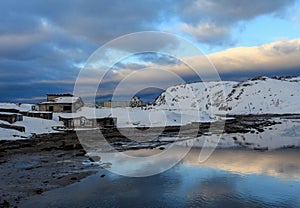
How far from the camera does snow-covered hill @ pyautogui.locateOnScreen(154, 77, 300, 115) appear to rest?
10769 cm

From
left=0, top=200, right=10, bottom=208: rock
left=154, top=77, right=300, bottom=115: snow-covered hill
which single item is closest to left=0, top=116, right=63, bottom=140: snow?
left=0, top=200, right=10, bottom=208: rock

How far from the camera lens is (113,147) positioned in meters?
28.0

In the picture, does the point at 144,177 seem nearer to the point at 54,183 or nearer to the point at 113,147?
the point at 54,183

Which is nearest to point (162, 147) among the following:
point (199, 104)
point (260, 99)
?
point (260, 99)

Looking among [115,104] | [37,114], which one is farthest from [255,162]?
[115,104]

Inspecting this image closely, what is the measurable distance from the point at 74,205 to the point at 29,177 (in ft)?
18.5

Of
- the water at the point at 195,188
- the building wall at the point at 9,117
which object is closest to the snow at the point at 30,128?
the building wall at the point at 9,117

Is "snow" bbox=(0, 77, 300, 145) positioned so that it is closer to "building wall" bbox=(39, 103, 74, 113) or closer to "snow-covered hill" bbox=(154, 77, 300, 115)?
"snow-covered hill" bbox=(154, 77, 300, 115)

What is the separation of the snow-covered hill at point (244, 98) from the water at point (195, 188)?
71295mm

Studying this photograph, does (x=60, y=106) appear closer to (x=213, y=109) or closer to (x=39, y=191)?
(x=39, y=191)

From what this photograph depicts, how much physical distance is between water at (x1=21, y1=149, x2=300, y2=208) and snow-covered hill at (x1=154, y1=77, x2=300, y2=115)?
71295 millimetres

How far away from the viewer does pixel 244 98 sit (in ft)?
408

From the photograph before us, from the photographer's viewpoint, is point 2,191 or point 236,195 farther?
point 2,191

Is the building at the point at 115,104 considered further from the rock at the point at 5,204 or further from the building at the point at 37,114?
the rock at the point at 5,204
